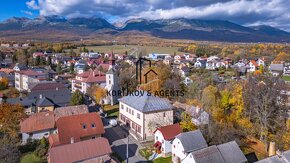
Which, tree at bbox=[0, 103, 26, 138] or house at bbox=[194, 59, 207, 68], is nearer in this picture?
tree at bbox=[0, 103, 26, 138]

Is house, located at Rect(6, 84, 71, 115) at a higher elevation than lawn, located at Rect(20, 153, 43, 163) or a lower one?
higher

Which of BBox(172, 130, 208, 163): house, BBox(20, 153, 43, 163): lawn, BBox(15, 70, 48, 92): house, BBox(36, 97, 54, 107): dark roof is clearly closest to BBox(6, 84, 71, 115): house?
BBox(36, 97, 54, 107): dark roof

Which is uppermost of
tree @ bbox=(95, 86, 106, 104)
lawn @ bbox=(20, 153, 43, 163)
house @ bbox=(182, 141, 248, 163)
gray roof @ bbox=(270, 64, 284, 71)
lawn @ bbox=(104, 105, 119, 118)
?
gray roof @ bbox=(270, 64, 284, 71)

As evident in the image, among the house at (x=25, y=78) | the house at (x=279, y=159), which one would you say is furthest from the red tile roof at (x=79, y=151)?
the house at (x=25, y=78)

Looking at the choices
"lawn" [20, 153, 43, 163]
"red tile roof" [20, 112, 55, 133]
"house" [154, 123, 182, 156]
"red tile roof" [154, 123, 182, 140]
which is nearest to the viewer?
"lawn" [20, 153, 43, 163]

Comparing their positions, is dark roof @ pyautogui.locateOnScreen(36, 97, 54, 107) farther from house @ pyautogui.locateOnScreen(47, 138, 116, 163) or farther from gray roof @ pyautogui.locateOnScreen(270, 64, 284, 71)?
gray roof @ pyautogui.locateOnScreen(270, 64, 284, 71)

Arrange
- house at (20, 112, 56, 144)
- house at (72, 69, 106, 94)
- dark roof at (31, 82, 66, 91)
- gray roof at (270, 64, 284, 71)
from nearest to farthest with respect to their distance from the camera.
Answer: house at (20, 112, 56, 144)
dark roof at (31, 82, 66, 91)
house at (72, 69, 106, 94)
gray roof at (270, 64, 284, 71)
